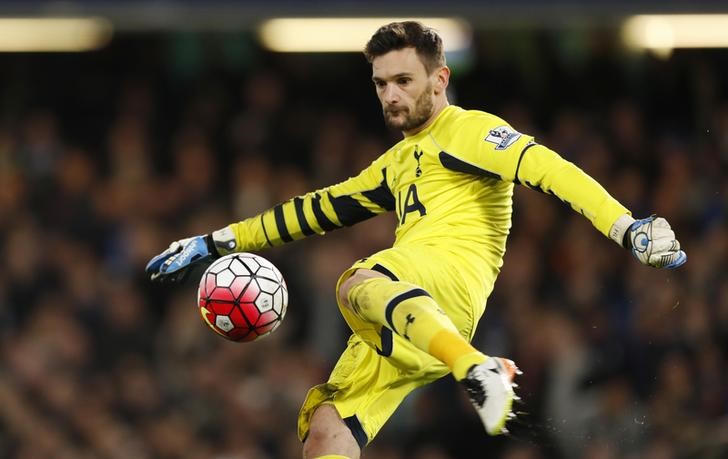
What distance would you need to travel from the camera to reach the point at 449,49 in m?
13.1

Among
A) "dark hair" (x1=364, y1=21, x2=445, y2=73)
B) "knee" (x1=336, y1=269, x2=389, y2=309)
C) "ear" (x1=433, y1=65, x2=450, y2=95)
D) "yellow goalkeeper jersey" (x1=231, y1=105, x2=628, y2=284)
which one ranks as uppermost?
"dark hair" (x1=364, y1=21, x2=445, y2=73)

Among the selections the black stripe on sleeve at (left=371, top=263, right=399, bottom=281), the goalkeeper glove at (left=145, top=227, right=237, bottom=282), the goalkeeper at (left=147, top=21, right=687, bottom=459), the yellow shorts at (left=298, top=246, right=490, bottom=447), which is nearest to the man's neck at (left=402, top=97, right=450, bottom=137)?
the goalkeeper at (left=147, top=21, right=687, bottom=459)

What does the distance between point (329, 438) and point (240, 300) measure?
747 millimetres

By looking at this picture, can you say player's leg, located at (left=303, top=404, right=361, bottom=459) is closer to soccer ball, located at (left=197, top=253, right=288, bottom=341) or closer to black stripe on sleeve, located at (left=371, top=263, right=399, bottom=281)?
soccer ball, located at (left=197, top=253, right=288, bottom=341)

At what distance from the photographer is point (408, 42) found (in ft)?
19.4

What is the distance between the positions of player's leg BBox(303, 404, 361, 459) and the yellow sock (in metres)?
0.65

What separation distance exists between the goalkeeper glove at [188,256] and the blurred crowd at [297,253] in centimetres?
468

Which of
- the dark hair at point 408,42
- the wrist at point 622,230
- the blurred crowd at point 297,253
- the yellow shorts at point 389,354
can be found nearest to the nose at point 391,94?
the dark hair at point 408,42

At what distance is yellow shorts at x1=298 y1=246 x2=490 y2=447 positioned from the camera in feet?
18.7

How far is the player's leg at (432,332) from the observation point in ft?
16.1

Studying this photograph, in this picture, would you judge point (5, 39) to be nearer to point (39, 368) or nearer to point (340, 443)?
point (39, 368)

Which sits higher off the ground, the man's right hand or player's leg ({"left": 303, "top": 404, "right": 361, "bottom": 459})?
the man's right hand

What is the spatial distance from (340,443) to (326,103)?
321 inches

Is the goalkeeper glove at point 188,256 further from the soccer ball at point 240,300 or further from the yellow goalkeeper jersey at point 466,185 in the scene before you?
the yellow goalkeeper jersey at point 466,185
